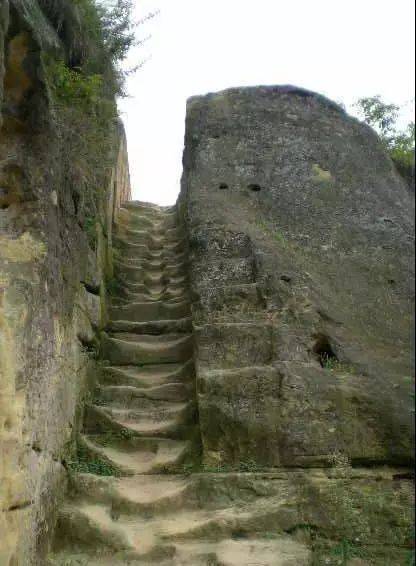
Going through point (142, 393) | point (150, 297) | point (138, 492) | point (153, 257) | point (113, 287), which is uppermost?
point (153, 257)

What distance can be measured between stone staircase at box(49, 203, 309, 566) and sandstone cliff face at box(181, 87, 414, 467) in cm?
A: 33

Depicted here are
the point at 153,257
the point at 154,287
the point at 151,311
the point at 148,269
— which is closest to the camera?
the point at 151,311

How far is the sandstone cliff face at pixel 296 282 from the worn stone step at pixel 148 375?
44 centimetres

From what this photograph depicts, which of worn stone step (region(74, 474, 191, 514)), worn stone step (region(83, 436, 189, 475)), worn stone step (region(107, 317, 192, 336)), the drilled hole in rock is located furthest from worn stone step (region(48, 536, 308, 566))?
worn stone step (region(107, 317, 192, 336))

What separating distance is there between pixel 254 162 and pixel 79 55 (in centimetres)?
241

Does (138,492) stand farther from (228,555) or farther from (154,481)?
(228,555)

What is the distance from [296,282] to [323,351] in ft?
2.37

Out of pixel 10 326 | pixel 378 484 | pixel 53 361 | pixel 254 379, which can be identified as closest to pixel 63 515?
pixel 53 361

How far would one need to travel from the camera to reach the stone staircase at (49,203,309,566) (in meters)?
3.37

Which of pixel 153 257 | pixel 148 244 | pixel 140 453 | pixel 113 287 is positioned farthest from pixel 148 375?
pixel 148 244

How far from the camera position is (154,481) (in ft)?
Answer: 13.0

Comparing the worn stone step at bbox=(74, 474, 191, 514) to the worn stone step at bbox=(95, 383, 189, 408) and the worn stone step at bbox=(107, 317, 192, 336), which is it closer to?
the worn stone step at bbox=(95, 383, 189, 408)

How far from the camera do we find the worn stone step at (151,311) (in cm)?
579

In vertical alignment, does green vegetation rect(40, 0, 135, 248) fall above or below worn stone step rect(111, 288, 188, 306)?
above
